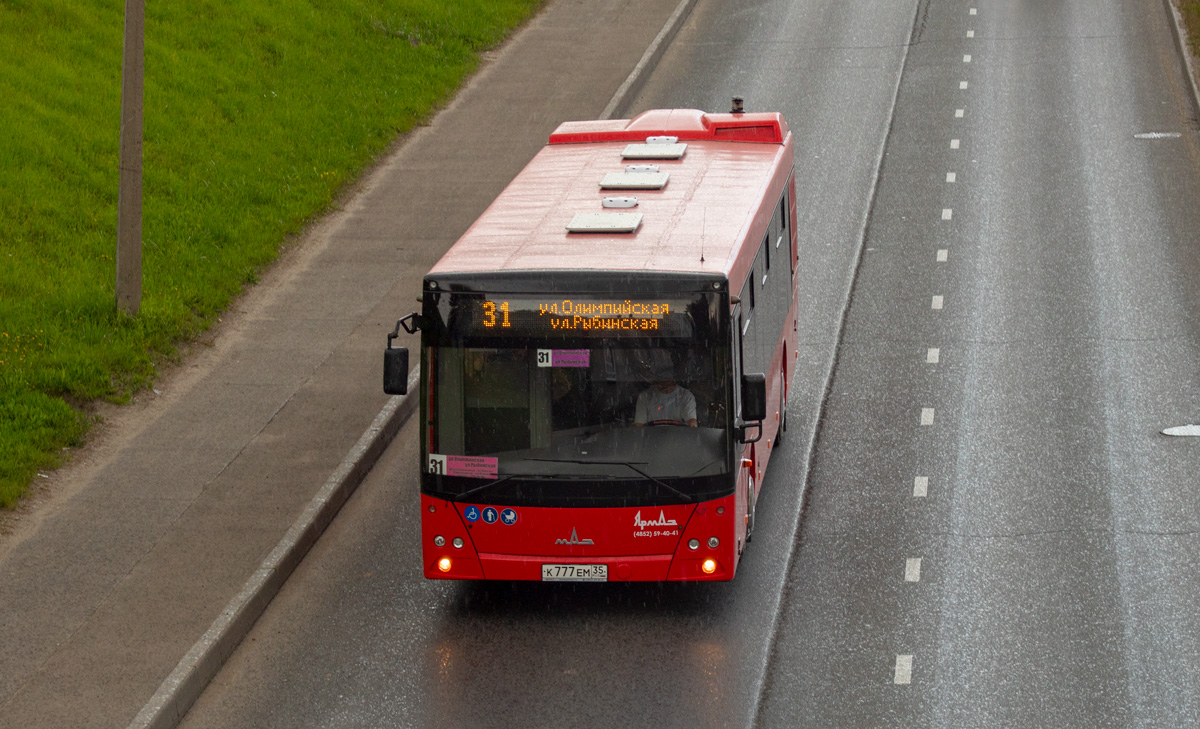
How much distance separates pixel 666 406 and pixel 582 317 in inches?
34.1

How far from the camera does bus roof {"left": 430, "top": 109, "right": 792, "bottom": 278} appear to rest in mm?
10656

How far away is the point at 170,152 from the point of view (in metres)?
20.1

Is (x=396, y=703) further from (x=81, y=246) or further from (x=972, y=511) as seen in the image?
(x=81, y=246)

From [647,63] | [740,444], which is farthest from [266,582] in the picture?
[647,63]

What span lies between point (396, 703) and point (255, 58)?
16.3 m

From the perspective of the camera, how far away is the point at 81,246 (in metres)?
17.2

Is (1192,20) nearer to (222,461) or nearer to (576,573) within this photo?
(222,461)

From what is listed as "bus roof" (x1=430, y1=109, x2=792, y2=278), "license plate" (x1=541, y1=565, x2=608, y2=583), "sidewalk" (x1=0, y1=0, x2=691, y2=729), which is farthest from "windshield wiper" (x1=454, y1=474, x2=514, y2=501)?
"sidewalk" (x1=0, y1=0, x2=691, y2=729)

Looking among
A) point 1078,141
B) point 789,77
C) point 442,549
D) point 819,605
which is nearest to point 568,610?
point 442,549

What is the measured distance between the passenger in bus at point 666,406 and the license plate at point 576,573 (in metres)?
1.12

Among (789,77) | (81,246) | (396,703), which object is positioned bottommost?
(396,703)

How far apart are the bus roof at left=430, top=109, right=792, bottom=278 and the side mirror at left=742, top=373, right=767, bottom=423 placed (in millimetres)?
818

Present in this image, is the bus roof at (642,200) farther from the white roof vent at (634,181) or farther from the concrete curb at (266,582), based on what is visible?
the concrete curb at (266,582)

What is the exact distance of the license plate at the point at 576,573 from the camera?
10.6 m
